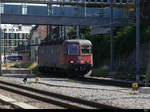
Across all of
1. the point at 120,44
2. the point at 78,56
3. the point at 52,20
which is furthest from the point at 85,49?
the point at 120,44

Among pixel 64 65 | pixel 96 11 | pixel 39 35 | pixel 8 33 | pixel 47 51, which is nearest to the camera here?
pixel 64 65

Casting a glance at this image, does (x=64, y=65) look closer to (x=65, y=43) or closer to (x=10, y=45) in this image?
(x=65, y=43)

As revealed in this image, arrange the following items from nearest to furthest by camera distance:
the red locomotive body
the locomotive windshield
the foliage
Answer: the red locomotive body, the locomotive windshield, the foliage

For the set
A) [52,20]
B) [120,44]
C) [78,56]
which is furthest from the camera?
[120,44]

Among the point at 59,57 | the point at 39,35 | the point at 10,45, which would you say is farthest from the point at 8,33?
the point at 59,57

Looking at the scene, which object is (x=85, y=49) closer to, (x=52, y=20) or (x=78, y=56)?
(x=78, y=56)

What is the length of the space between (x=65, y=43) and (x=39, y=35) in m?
60.1

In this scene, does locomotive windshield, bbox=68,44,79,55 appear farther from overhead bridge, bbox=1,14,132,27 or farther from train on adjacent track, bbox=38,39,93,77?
overhead bridge, bbox=1,14,132,27

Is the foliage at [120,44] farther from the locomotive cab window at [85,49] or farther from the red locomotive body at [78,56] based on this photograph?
the red locomotive body at [78,56]

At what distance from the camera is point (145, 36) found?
3809cm

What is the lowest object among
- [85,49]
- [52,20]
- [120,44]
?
[120,44]

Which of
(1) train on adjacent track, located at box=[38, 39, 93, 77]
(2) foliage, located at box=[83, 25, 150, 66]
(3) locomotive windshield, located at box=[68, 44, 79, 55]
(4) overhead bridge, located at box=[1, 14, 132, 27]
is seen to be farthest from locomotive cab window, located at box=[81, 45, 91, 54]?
(2) foliage, located at box=[83, 25, 150, 66]

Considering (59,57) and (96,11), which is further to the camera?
(96,11)

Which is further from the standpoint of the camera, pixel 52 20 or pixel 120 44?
pixel 120 44
